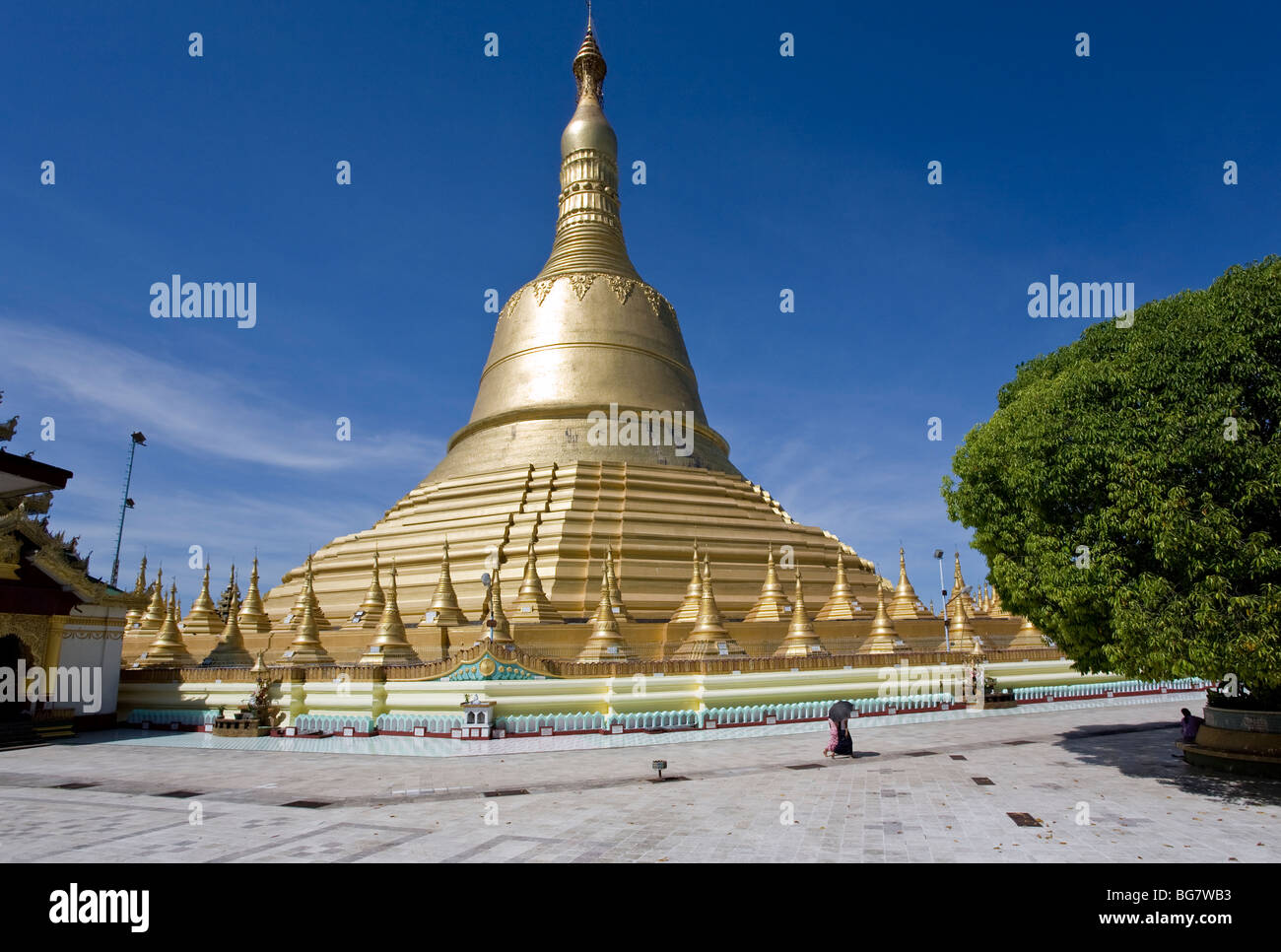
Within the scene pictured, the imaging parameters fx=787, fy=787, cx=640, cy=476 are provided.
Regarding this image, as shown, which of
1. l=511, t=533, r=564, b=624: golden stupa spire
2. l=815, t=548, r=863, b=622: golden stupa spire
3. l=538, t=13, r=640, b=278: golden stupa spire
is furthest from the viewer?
l=538, t=13, r=640, b=278: golden stupa spire

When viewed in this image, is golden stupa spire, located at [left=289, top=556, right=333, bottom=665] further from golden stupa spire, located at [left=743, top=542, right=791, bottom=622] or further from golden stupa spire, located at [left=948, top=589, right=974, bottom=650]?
golden stupa spire, located at [left=948, top=589, right=974, bottom=650]

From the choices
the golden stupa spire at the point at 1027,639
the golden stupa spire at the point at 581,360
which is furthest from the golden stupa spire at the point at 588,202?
the golden stupa spire at the point at 1027,639

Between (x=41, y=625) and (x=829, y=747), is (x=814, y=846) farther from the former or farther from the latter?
(x=41, y=625)

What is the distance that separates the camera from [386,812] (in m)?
9.63

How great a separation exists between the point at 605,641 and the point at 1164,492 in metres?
12.8

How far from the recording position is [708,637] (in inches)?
802

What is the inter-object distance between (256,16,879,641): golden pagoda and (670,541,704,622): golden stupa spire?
124mm

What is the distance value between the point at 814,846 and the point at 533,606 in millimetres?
14576

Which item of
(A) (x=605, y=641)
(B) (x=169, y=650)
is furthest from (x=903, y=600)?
(B) (x=169, y=650)

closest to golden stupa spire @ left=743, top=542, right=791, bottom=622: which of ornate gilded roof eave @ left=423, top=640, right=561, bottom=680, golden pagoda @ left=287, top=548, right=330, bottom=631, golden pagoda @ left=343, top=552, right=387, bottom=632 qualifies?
ornate gilded roof eave @ left=423, top=640, right=561, bottom=680

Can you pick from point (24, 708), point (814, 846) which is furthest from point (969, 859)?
point (24, 708)

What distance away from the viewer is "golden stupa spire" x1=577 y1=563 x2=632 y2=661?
64.3ft

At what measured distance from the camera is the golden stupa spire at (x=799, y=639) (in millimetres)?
21109
